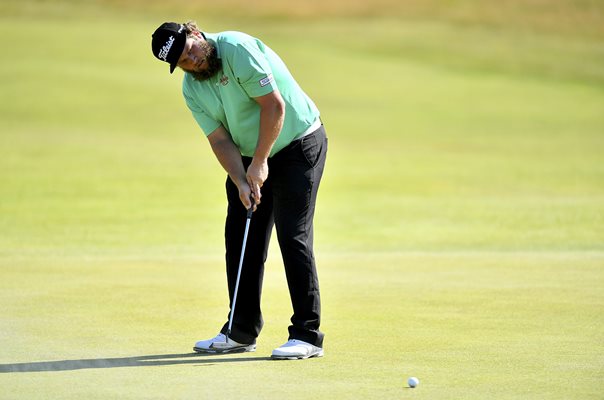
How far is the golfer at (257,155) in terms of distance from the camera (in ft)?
18.5

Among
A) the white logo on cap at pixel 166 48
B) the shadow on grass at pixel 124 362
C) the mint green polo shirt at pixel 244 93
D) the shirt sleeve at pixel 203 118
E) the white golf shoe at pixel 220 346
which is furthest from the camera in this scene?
the shirt sleeve at pixel 203 118

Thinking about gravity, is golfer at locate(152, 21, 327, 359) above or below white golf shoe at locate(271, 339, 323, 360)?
above

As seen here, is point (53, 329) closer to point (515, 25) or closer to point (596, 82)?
point (596, 82)

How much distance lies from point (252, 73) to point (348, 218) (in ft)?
26.2

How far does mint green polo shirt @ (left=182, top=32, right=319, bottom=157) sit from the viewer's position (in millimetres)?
5617

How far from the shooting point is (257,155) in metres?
5.71

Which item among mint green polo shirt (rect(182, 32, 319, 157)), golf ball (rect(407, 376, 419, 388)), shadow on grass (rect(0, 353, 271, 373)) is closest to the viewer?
golf ball (rect(407, 376, 419, 388))

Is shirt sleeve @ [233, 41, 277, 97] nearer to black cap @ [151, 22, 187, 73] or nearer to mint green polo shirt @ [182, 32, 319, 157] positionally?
mint green polo shirt @ [182, 32, 319, 157]

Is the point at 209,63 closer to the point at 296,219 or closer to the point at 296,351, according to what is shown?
the point at 296,219

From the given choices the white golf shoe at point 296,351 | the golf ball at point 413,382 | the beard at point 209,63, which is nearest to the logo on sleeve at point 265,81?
the beard at point 209,63

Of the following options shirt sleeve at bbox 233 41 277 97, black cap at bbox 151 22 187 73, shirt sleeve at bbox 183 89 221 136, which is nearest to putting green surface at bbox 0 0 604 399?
shirt sleeve at bbox 183 89 221 136

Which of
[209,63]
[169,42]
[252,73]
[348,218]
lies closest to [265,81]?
[252,73]

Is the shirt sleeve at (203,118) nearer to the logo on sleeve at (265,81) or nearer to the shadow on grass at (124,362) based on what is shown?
the logo on sleeve at (265,81)

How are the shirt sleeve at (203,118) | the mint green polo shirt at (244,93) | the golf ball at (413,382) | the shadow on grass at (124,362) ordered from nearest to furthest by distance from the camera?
the golf ball at (413,382), the shadow on grass at (124,362), the mint green polo shirt at (244,93), the shirt sleeve at (203,118)
